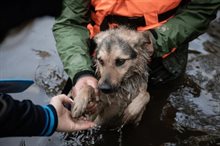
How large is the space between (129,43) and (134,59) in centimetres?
16

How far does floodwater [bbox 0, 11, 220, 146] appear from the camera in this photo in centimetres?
422

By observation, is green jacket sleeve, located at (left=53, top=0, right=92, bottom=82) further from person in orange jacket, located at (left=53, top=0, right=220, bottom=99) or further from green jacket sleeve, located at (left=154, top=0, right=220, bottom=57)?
green jacket sleeve, located at (left=154, top=0, right=220, bottom=57)

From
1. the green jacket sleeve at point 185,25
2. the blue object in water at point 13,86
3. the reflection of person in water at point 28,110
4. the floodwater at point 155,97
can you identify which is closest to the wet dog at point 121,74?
the green jacket sleeve at point 185,25

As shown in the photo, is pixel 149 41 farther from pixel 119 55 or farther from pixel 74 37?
pixel 74 37

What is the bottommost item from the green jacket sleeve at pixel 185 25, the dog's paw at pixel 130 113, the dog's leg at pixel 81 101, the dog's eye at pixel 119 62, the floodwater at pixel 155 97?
the floodwater at pixel 155 97

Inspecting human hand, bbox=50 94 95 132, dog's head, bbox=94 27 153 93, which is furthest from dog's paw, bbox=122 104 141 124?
human hand, bbox=50 94 95 132

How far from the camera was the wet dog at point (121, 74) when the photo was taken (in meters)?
3.62

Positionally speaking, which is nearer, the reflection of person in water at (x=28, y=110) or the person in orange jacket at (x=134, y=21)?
the reflection of person in water at (x=28, y=110)

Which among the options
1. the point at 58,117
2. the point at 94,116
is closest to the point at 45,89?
the point at 94,116

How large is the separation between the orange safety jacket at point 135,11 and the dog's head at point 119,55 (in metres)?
0.18

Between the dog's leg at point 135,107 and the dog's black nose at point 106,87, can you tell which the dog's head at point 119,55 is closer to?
the dog's black nose at point 106,87

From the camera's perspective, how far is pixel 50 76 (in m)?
5.40

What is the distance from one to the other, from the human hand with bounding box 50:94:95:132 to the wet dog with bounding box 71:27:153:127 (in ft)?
1.04

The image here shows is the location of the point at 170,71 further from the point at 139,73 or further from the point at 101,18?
the point at 101,18
